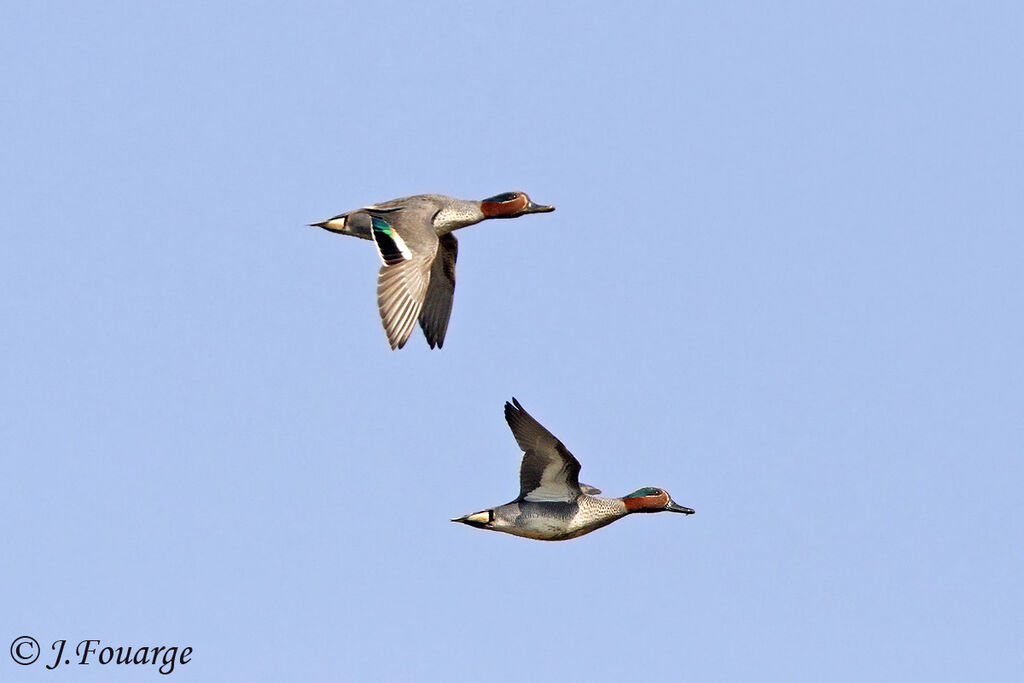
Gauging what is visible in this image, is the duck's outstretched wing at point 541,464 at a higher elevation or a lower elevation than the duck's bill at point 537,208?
lower

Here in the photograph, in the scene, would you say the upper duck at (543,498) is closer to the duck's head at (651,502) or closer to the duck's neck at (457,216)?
the duck's head at (651,502)

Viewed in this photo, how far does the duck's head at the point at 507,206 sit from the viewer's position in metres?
20.1

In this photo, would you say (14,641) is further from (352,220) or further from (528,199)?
(528,199)

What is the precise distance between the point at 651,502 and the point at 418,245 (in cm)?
364

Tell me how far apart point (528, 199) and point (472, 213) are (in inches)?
28.8

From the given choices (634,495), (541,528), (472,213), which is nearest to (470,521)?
(541,528)

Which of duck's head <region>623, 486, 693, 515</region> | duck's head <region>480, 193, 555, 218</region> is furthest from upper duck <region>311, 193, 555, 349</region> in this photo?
duck's head <region>623, 486, 693, 515</region>

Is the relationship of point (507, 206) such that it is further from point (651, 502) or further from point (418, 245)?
point (651, 502)

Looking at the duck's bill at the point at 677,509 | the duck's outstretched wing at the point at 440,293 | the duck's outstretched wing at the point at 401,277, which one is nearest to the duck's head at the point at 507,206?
the duck's outstretched wing at the point at 440,293

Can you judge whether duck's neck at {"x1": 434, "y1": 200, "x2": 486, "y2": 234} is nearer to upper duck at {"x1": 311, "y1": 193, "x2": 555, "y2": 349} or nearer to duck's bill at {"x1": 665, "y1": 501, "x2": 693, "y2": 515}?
upper duck at {"x1": 311, "y1": 193, "x2": 555, "y2": 349}

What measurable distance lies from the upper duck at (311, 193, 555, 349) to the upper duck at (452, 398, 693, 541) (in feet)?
5.07

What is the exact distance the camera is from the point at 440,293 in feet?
67.8

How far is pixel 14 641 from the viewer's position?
1828 cm

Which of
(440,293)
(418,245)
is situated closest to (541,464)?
(418,245)
